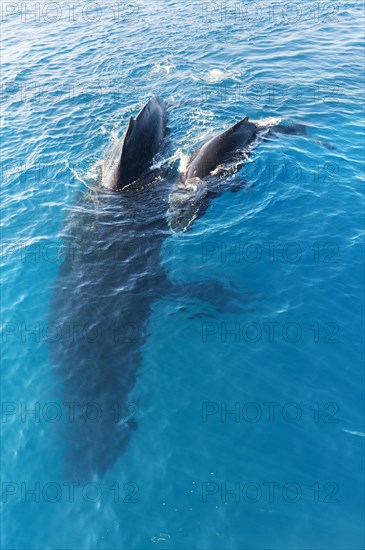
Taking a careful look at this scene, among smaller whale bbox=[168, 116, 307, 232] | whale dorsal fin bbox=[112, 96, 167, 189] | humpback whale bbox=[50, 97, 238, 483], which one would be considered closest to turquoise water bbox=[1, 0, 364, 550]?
humpback whale bbox=[50, 97, 238, 483]

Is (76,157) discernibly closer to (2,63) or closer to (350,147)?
(350,147)

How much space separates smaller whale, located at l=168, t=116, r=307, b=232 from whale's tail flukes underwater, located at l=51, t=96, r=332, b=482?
0.05 metres

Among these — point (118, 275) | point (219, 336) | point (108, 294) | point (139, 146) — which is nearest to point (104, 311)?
point (108, 294)

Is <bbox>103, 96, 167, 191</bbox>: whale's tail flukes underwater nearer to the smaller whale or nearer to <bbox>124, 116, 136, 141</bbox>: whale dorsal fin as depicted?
<bbox>124, 116, 136, 141</bbox>: whale dorsal fin

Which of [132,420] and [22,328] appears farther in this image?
[22,328]

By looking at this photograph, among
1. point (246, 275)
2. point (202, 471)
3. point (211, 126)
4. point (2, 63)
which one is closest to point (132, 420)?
point (202, 471)

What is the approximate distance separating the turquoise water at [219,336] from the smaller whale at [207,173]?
58 cm

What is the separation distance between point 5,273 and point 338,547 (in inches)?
582

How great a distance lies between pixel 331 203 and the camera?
18938 millimetres

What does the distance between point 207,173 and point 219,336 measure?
8614 mm

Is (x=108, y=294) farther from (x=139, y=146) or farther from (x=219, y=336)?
(x=139, y=146)

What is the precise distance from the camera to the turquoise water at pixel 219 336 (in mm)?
10984

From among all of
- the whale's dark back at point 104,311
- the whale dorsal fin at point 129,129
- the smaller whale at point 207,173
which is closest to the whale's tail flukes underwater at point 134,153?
the whale dorsal fin at point 129,129

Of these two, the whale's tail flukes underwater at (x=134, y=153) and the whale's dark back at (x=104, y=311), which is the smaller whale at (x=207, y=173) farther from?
the whale's tail flukes underwater at (x=134, y=153)
